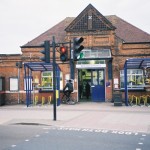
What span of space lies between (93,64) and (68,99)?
330 cm

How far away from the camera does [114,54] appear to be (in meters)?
25.1

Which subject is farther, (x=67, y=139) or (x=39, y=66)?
(x=39, y=66)

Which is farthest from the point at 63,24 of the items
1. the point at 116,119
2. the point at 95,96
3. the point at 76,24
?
the point at 116,119

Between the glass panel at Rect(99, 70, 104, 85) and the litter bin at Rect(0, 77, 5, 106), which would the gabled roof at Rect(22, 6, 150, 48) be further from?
the glass panel at Rect(99, 70, 104, 85)

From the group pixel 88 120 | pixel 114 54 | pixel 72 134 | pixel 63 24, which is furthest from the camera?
pixel 63 24

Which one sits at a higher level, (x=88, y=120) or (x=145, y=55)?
(x=145, y=55)

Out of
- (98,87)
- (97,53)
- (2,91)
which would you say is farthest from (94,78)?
(2,91)

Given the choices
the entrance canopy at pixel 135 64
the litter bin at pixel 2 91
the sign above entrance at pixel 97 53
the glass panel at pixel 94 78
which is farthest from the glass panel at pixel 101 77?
the litter bin at pixel 2 91

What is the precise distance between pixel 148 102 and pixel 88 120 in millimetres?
9703

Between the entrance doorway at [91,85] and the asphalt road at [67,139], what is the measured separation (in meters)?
12.1

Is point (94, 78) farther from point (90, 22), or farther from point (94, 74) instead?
point (90, 22)

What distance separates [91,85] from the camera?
2603cm

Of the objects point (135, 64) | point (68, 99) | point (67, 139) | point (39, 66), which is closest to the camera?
point (67, 139)

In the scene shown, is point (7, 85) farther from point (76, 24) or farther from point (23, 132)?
point (23, 132)
